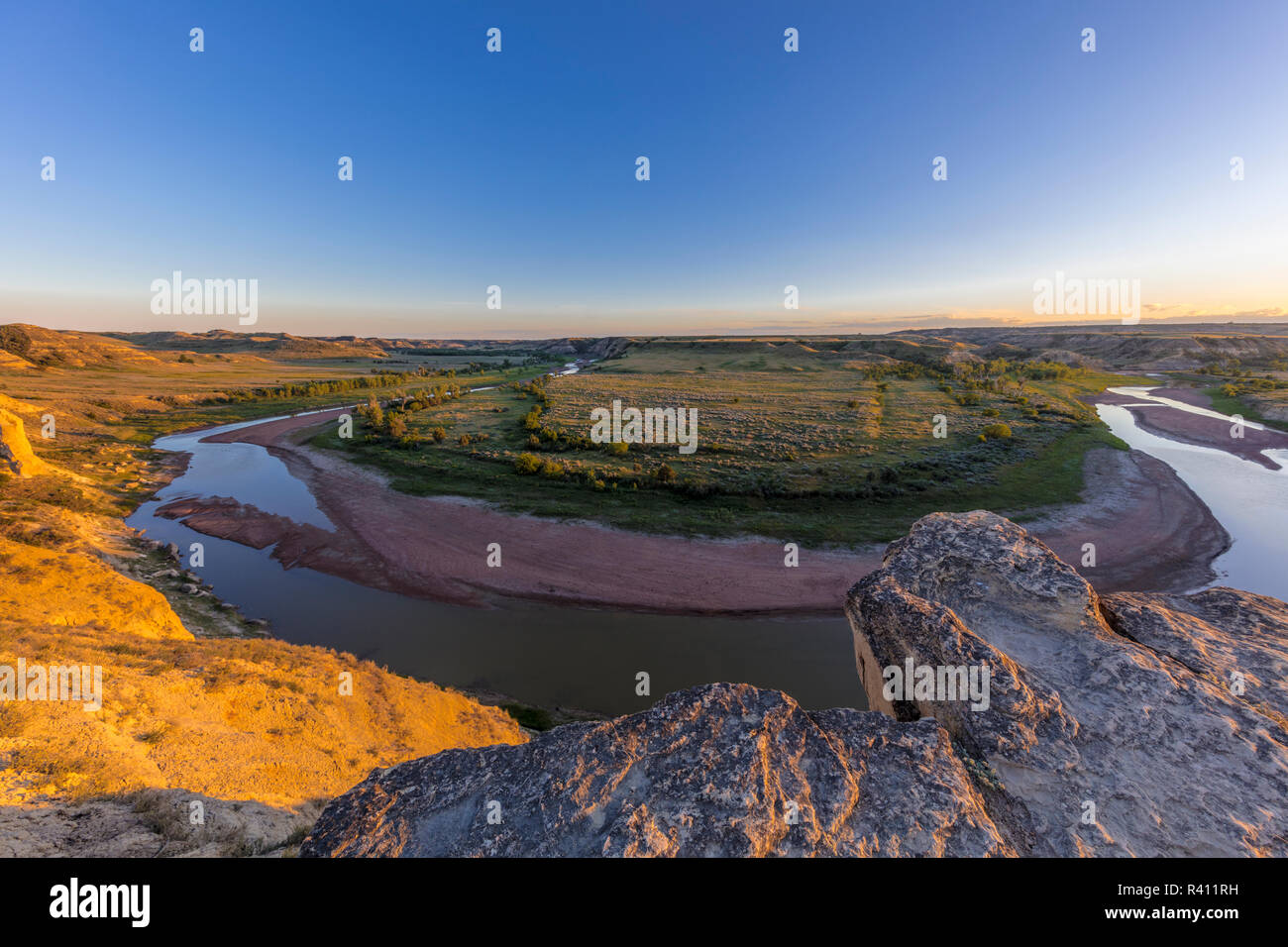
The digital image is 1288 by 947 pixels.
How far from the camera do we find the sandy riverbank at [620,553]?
17.7 metres

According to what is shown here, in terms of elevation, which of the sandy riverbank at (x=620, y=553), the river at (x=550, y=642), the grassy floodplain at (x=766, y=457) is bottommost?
the river at (x=550, y=642)

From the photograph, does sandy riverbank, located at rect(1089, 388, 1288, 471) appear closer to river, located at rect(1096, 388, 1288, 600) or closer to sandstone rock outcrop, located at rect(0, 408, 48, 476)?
river, located at rect(1096, 388, 1288, 600)

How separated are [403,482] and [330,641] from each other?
1693 cm

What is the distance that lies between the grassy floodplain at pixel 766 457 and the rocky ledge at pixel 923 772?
15093 millimetres

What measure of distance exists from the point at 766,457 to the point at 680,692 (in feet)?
94.4

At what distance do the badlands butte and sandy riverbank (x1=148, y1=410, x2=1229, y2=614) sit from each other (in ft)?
0.57

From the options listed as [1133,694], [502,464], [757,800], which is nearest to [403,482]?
[502,464]

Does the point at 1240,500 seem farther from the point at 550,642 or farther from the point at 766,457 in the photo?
the point at 550,642

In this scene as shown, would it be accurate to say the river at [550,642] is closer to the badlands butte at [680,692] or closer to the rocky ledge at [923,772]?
the badlands butte at [680,692]

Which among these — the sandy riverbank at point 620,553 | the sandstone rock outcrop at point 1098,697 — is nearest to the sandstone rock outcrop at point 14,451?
the sandy riverbank at point 620,553

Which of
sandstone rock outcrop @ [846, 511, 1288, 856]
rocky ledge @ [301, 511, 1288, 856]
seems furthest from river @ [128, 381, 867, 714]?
rocky ledge @ [301, 511, 1288, 856]

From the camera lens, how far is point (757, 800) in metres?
4.82

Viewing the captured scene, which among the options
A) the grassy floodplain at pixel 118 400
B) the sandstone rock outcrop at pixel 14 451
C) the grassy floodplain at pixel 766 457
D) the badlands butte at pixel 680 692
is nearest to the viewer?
the badlands butte at pixel 680 692

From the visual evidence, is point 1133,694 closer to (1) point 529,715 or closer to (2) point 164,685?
(1) point 529,715
